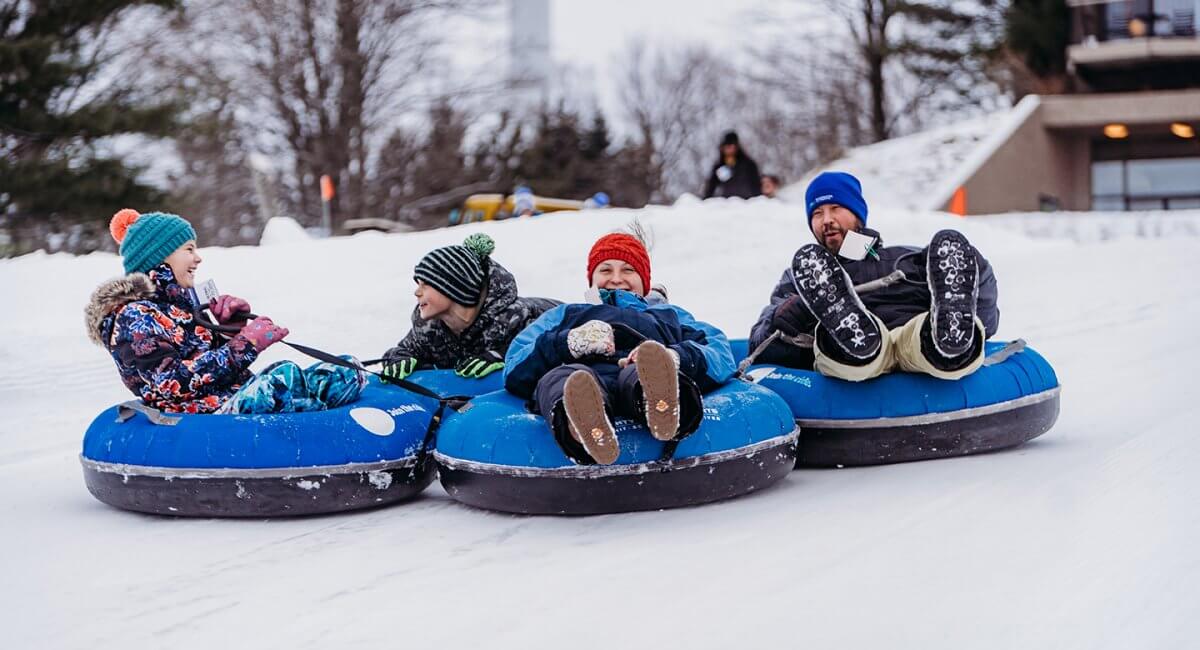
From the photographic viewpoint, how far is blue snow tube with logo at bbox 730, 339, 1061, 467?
4.85 m

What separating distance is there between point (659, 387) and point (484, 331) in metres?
1.68

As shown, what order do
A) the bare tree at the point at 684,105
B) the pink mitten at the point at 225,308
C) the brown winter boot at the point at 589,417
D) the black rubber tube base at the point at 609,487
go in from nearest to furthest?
the brown winter boot at the point at 589,417 → the black rubber tube base at the point at 609,487 → the pink mitten at the point at 225,308 → the bare tree at the point at 684,105

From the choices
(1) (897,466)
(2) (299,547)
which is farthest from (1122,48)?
(2) (299,547)

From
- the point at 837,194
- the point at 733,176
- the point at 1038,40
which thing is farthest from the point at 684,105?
the point at 837,194

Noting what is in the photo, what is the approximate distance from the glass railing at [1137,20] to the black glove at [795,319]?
22394 millimetres

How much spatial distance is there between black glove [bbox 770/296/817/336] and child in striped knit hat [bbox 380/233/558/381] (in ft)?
3.52

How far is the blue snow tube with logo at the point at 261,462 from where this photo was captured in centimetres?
438

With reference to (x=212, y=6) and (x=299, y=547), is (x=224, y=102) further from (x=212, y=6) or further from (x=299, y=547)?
(x=299, y=547)

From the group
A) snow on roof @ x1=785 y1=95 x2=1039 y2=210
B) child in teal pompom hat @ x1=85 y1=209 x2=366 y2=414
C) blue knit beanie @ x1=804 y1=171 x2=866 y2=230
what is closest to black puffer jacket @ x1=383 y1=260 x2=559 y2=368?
child in teal pompom hat @ x1=85 y1=209 x2=366 y2=414

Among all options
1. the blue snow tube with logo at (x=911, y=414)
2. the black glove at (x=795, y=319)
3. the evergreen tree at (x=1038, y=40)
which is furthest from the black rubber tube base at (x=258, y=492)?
the evergreen tree at (x=1038, y=40)

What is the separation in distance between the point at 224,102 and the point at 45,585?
59.9ft

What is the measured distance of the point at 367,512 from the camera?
14.9ft

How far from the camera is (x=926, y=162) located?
2402 centimetres

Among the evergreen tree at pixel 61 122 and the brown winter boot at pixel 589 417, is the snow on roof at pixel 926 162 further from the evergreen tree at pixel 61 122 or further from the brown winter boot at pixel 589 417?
the brown winter boot at pixel 589 417
